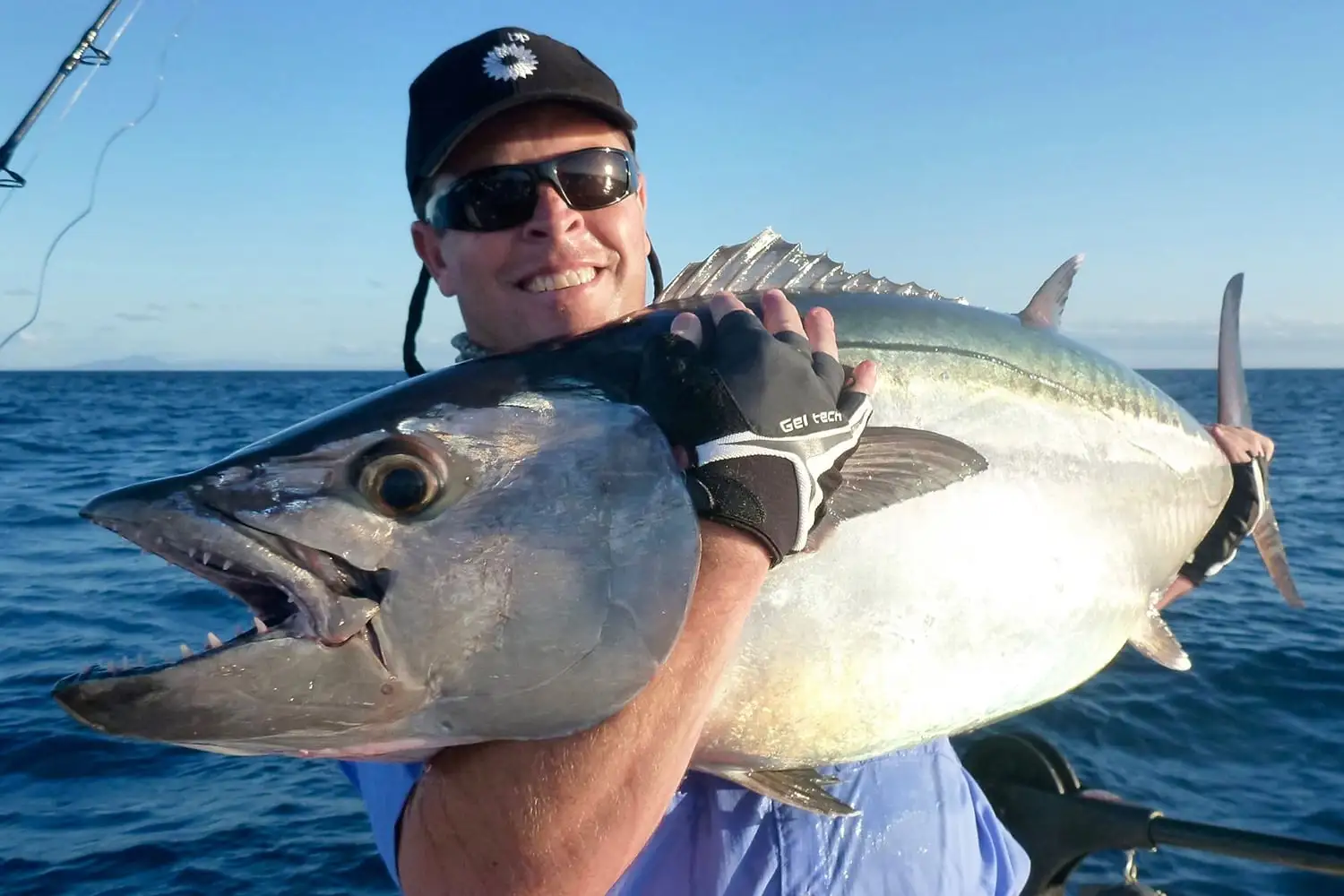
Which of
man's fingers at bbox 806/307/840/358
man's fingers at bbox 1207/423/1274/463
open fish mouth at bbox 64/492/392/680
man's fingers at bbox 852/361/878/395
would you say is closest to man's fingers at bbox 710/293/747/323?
man's fingers at bbox 806/307/840/358

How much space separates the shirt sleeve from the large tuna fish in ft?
2.43

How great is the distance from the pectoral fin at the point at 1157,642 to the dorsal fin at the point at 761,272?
1242mm

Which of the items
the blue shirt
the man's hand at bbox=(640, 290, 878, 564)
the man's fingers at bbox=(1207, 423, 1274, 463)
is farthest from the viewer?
the man's fingers at bbox=(1207, 423, 1274, 463)

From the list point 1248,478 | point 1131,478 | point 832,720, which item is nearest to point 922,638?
point 832,720

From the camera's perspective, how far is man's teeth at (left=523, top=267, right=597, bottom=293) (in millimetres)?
2611

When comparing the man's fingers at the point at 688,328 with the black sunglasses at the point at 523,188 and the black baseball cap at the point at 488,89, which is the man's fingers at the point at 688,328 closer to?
the black sunglasses at the point at 523,188

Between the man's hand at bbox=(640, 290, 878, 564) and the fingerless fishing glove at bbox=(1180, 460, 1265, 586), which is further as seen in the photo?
the fingerless fishing glove at bbox=(1180, 460, 1265, 586)

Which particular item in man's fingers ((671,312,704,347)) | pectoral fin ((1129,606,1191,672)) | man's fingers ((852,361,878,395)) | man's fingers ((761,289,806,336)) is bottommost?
pectoral fin ((1129,606,1191,672))

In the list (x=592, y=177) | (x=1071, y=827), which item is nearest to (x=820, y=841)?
(x=592, y=177)

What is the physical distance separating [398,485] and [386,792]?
1208 mm

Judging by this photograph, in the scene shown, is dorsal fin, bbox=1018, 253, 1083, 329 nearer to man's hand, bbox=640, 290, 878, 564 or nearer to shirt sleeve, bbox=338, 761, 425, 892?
man's hand, bbox=640, 290, 878, 564

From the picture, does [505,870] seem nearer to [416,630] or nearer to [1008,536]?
[416,630]

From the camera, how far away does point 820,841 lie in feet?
7.04

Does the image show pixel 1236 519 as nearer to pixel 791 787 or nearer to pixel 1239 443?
pixel 1239 443
